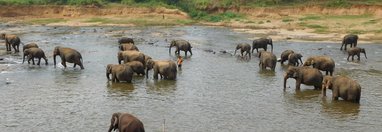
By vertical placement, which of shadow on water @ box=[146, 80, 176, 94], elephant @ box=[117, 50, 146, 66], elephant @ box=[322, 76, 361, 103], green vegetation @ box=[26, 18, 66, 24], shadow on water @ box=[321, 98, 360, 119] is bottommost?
shadow on water @ box=[321, 98, 360, 119]

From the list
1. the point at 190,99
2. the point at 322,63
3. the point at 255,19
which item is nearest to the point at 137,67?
the point at 190,99

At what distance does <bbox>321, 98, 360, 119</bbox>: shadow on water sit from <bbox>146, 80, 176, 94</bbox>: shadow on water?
20.3 feet

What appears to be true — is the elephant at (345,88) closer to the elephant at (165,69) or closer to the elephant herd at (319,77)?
the elephant herd at (319,77)

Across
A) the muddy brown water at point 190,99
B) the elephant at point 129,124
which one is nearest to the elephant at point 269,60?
the muddy brown water at point 190,99

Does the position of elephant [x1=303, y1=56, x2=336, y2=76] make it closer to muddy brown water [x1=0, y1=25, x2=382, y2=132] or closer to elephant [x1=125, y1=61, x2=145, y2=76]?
muddy brown water [x1=0, y1=25, x2=382, y2=132]

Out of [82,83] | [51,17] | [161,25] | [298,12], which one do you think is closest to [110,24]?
[161,25]

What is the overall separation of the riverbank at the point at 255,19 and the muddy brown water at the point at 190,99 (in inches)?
558

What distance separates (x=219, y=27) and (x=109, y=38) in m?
15.4

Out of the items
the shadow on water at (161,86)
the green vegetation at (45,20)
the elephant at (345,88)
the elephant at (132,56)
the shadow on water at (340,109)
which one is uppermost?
the green vegetation at (45,20)

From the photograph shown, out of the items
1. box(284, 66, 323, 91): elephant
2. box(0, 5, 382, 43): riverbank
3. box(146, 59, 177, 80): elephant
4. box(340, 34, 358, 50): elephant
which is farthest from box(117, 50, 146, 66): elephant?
box(0, 5, 382, 43): riverbank

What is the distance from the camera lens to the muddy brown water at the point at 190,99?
17797 mm

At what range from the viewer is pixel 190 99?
843 inches

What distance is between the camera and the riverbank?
48.6m

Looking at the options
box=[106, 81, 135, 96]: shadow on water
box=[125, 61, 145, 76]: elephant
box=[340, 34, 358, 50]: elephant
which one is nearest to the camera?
box=[106, 81, 135, 96]: shadow on water
